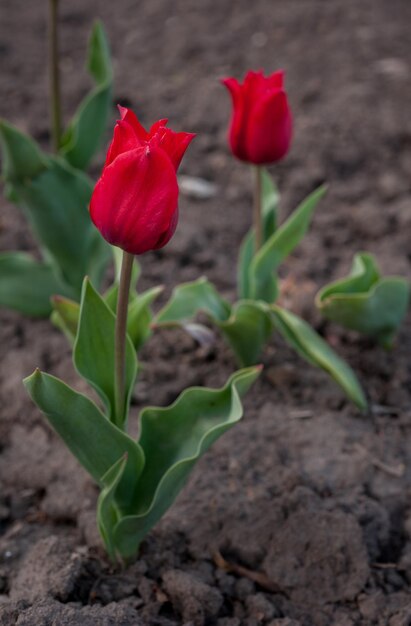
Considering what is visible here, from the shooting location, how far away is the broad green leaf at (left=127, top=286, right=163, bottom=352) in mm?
1830

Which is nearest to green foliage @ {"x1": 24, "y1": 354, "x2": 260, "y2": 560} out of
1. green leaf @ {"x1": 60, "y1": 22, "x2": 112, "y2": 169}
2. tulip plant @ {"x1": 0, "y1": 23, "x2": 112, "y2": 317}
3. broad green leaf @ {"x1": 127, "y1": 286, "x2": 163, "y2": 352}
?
broad green leaf @ {"x1": 127, "y1": 286, "x2": 163, "y2": 352}

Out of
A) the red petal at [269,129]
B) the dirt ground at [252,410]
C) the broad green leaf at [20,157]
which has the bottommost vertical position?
the dirt ground at [252,410]

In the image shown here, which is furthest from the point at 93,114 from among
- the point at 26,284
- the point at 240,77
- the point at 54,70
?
the point at 240,77

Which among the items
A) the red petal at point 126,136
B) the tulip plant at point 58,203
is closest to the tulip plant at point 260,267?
the tulip plant at point 58,203

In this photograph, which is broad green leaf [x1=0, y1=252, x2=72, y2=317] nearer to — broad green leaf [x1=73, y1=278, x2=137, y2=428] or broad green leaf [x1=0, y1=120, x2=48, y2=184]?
broad green leaf [x1=0, y1=120, x2=48, y2=184]

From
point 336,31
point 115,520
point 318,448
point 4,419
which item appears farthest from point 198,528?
point 336,31

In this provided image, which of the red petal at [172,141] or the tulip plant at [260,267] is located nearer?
the red petal at [172,141]

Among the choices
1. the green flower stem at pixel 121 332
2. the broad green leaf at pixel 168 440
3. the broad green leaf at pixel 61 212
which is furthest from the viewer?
the broad green leaf at pixel 61 212

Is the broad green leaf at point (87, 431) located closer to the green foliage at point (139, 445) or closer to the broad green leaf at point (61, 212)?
the green foliage at point (139, 445)

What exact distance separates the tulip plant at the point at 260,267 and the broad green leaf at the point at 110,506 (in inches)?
18.0

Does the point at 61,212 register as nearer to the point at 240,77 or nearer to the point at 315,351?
the point at 315,351

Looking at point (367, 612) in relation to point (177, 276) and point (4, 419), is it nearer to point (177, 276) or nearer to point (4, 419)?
point (4, 419)

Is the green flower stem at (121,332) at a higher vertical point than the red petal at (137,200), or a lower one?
lower

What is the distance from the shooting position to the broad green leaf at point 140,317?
1830 mm
